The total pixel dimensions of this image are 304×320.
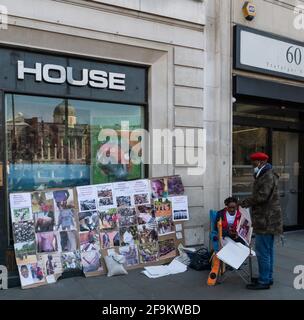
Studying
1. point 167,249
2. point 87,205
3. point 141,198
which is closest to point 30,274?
point 87,205

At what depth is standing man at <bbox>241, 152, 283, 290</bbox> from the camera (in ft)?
16.3

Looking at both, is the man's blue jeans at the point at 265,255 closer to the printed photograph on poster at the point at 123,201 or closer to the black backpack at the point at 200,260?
the black backpack at the point at 200,260

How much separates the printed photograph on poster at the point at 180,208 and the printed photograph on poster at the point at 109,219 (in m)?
1.04

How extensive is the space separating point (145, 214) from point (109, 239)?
71 cm

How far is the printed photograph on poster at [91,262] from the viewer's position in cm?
548

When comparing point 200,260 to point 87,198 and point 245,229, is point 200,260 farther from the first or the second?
point 87,198

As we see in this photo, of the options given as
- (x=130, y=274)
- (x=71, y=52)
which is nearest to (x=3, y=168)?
(x=71, y=52)

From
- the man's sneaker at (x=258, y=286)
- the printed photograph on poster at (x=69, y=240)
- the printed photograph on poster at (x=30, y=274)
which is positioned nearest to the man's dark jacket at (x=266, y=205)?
the man's sneaker at (x=258, y=286)

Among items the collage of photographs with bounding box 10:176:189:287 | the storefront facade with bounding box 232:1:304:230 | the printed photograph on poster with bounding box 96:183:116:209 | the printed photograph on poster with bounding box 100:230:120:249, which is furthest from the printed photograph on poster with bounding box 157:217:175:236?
the storefront facade with bounding box 232:1:304:230

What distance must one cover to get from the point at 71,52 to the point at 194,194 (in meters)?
3.16

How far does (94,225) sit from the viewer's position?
5.64 metres

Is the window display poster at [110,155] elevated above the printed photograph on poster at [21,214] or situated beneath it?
elevated above
